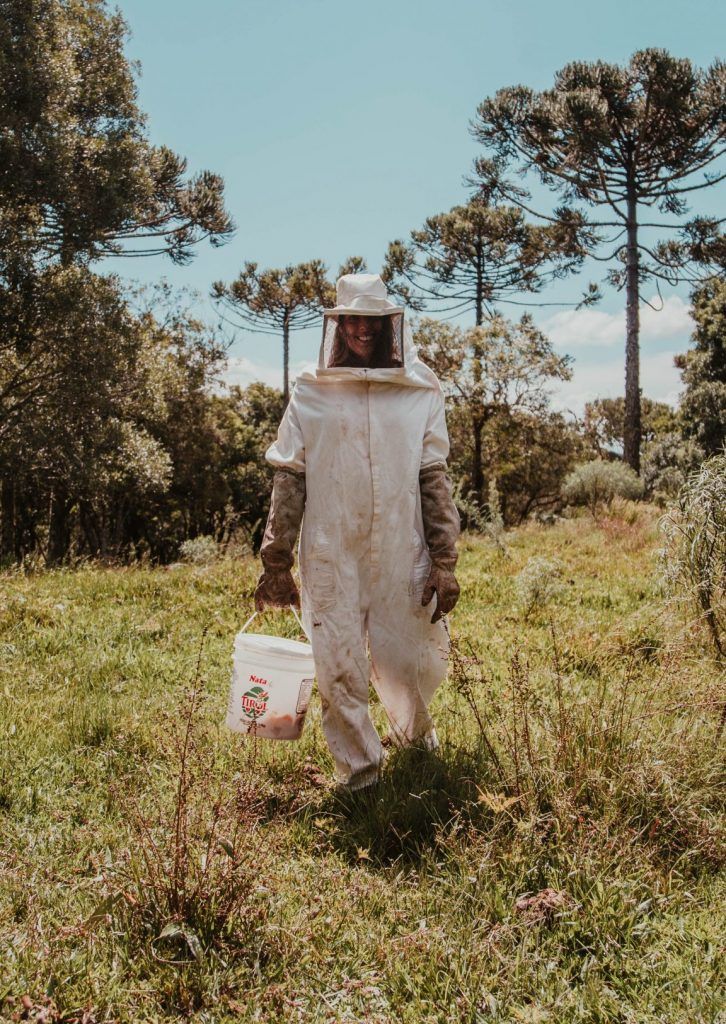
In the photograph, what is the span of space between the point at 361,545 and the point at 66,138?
12.1 m

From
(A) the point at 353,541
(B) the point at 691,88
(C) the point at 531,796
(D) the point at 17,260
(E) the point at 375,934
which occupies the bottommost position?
(E) the point at 375,934

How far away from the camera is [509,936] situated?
229 centimetres

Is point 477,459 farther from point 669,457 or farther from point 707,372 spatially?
point 707,372

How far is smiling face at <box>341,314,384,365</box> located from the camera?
11.2ft

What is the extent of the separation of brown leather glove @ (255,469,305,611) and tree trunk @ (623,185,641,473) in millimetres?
19254

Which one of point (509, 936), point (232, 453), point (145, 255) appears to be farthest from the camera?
point (232, 453)

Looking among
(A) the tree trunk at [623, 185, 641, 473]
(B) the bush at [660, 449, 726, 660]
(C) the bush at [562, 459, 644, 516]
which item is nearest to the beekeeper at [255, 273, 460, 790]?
(B) the bush at [660, 449, 726, 660]

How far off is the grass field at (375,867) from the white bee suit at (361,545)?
0.30 meters

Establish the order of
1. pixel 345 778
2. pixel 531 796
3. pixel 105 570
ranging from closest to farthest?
pixel 531 796 → pixel 345 778 → pixel 105 570

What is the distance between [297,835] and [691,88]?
21.5m

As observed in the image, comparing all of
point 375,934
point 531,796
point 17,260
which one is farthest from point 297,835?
point 17,260

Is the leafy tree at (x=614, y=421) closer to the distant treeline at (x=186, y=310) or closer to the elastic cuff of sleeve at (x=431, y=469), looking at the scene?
the distant treeline at (x=186, y=310)

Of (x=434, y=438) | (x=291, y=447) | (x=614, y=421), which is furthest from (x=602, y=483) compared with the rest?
(x=614, y=421)

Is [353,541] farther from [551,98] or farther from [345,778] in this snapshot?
[551,98]
